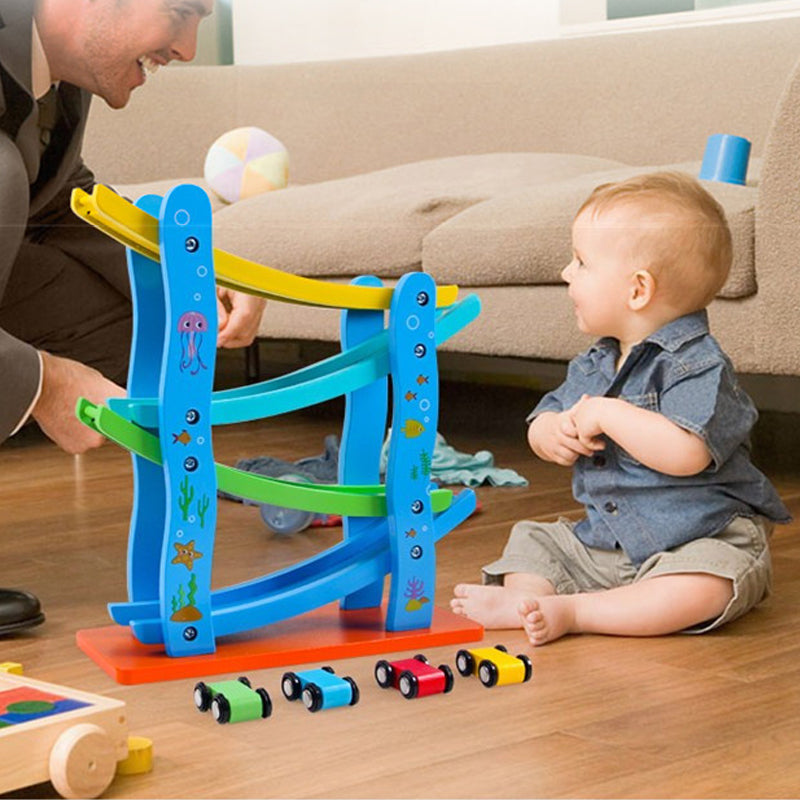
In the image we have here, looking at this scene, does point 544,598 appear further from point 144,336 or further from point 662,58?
point 662,58

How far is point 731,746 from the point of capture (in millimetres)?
749

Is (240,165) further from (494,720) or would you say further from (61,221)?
(494,720)

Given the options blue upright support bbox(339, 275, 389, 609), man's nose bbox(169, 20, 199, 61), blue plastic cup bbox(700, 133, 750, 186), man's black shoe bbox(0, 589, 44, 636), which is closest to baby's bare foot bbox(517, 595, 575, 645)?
blue upright support bbox(339, 275, 389, 609)

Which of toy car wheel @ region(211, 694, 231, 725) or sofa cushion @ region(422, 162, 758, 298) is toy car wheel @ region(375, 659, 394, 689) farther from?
sofa cushion @ region(422, 162, 758, 298)

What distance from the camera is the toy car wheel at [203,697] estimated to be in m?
0.81

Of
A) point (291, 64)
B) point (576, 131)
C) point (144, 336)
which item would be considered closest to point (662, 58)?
point (576, 131)

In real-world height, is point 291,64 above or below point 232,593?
above

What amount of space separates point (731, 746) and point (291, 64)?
148 centimetres

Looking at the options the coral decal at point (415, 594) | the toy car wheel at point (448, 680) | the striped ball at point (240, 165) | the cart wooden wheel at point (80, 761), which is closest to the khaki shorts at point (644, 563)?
the coral decal at point (415, 594)

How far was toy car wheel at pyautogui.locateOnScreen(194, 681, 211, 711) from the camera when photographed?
2.65ft

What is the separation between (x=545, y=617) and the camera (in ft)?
3.13

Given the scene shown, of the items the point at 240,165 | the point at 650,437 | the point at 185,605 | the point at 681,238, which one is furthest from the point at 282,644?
the point at 240,165

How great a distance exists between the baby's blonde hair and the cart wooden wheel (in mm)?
549

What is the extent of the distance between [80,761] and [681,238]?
0.58 metres
